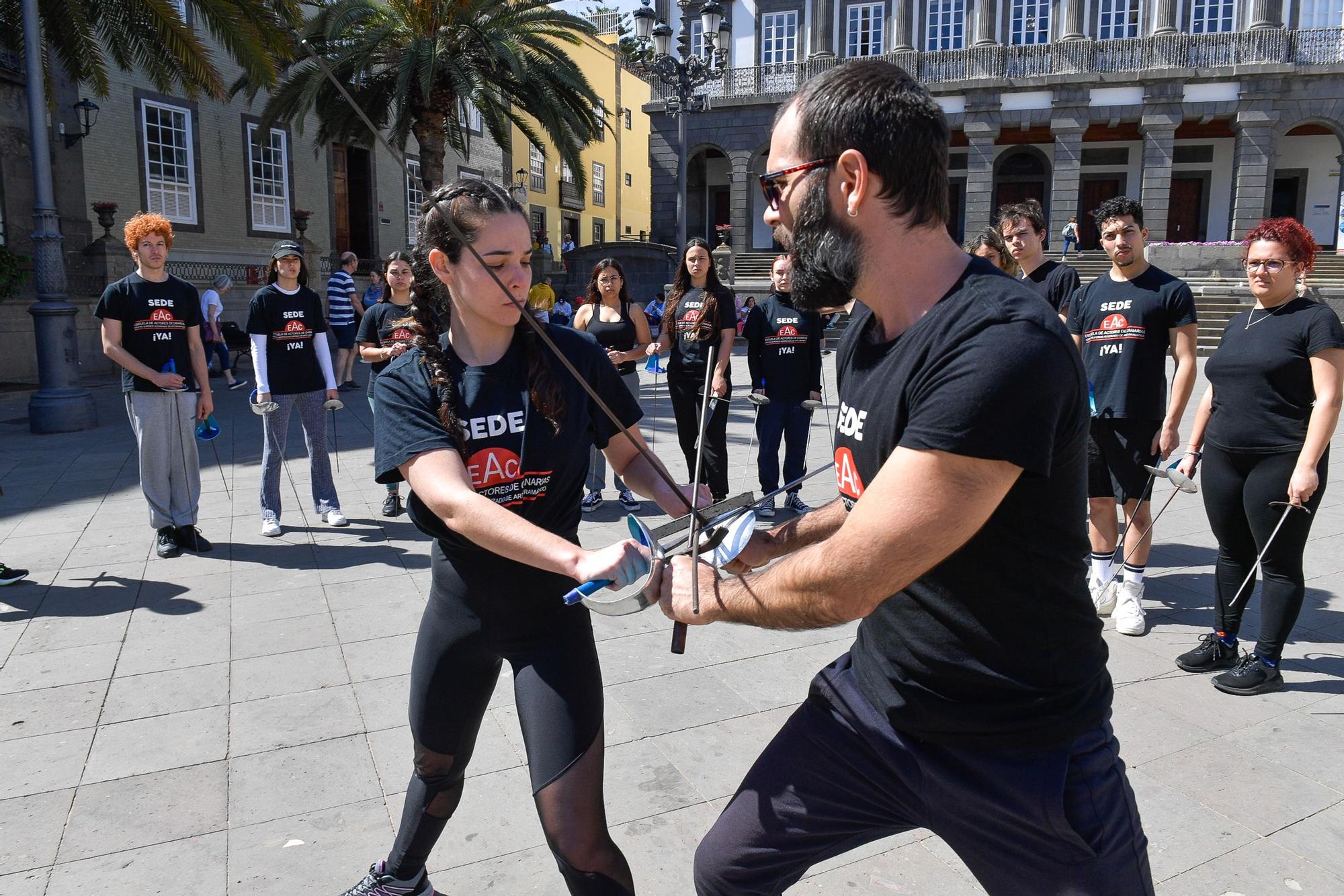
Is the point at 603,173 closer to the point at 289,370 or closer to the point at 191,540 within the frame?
the point at 289,370

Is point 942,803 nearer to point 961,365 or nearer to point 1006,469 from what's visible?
point 1006,469

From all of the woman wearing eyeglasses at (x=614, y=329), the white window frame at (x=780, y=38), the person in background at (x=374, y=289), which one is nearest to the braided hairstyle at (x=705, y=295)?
the woman wearing eyeglasses at (x=614, y=329)

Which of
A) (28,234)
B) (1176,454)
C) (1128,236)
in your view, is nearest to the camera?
(1128,236)

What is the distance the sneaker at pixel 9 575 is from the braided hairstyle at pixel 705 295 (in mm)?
4407

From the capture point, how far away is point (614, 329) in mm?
7328

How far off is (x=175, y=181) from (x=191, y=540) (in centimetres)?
1742

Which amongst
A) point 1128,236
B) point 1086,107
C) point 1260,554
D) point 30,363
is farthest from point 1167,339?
point 1086,107

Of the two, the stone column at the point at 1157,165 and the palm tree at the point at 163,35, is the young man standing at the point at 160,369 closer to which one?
the palm tree at the point at 163,35

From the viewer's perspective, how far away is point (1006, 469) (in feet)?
4.69

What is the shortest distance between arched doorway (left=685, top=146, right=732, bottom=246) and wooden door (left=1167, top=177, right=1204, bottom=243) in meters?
15.5

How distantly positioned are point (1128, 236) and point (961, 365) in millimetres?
3924

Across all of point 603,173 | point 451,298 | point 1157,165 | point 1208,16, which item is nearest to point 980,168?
point 1157,165

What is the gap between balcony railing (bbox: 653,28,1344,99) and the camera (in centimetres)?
2858

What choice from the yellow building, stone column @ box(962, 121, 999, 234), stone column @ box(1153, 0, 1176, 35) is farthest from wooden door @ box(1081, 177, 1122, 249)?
the yellow building
